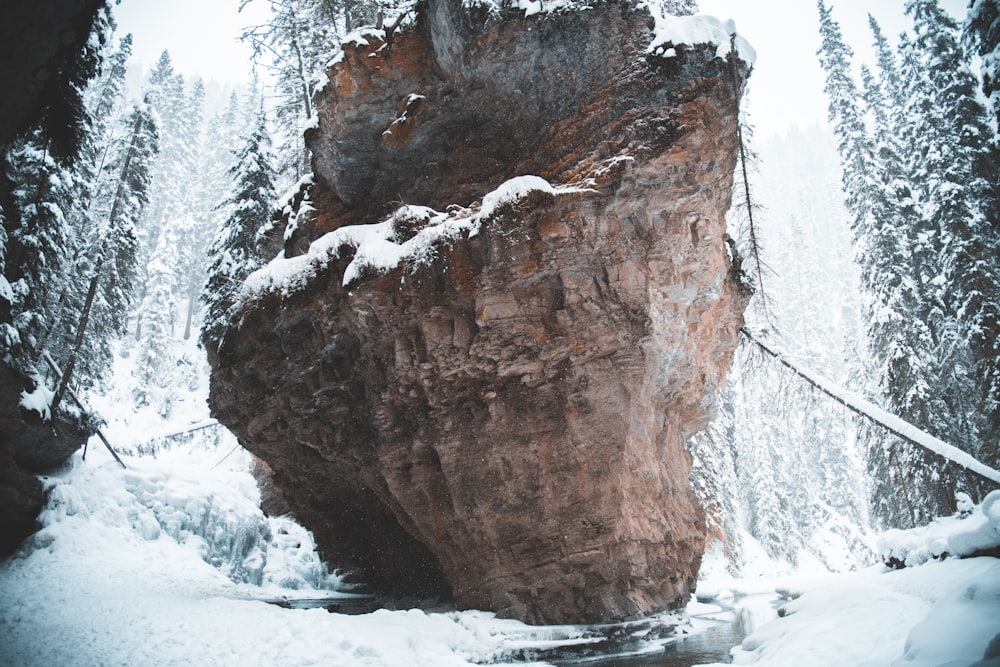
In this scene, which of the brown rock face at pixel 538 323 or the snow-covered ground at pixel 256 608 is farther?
the brown rock face at pixel 538 323

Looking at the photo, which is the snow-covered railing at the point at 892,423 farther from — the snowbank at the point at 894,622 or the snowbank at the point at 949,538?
the snowbank at the point at 894,622

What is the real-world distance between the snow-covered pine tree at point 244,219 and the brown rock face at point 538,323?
669 centimetres

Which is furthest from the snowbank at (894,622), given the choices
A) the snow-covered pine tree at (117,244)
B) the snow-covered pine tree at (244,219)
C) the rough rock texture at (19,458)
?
the snow-covered pine tree at (117,244)

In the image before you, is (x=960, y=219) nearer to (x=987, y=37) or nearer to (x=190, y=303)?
(x=987, y=37)

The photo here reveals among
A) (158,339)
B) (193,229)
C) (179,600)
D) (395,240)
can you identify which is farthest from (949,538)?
(193,229)

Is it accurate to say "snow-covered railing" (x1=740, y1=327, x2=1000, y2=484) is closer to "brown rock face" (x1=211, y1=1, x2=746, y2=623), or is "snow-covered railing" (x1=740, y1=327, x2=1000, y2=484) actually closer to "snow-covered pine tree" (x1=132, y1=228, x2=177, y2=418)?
"brown rock face" (x1=211, y1=1, x2=746, y2=623)

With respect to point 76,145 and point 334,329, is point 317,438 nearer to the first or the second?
point 334,329

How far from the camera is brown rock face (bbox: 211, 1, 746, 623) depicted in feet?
34.9

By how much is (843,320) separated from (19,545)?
2057 inches

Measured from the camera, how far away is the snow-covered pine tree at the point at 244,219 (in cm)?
1952

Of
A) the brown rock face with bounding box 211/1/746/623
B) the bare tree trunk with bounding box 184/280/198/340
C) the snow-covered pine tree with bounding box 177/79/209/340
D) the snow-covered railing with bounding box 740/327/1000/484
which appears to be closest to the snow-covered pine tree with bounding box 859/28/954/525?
the snow-covered railing with bounding box 740/327/1000/484

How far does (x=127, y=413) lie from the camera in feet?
113

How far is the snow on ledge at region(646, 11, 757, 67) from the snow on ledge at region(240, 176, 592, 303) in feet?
11.8

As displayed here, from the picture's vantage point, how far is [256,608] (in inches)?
392
